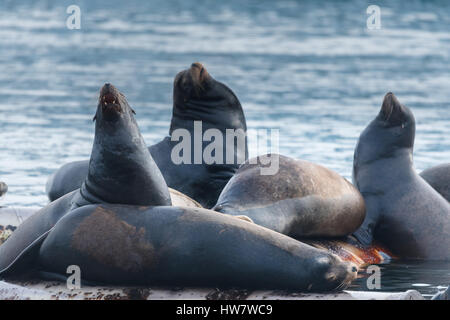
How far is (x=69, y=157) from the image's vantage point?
47.4 feet

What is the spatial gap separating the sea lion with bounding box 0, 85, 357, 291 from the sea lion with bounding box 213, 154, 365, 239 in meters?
1.17

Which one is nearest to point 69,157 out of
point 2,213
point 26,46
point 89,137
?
point 89,137

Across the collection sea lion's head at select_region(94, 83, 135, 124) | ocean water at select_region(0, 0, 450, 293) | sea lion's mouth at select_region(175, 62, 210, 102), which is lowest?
ocean water at select_region(0, 0, 450, 293)

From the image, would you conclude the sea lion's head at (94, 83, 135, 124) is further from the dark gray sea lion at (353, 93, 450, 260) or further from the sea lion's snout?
the dark gray sea lion at (353, 93, 450, 260)

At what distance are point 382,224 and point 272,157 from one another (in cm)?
123

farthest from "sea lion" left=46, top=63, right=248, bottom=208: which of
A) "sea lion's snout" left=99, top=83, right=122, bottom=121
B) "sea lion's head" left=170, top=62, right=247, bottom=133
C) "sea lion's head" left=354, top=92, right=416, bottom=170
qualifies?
"sea lion's snout" left=99, top=83, right=122, bottom=121

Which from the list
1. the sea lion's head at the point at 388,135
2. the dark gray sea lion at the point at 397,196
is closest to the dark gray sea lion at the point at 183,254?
the dark gray sea lion at the point at 397,196

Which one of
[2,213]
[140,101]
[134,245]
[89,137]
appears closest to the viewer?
[134,245]

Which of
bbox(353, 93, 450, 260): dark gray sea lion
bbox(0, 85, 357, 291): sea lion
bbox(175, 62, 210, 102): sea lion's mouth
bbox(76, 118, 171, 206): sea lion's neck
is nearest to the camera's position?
bbox(0, 85, 357, 291): sea lion

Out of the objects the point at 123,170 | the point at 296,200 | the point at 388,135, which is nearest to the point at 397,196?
the point at 388,135

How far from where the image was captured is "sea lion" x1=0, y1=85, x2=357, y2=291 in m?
5.94
